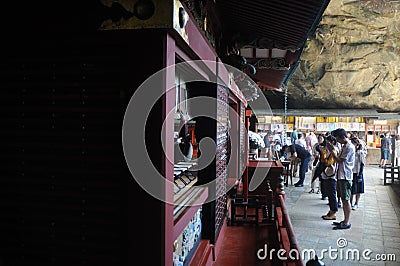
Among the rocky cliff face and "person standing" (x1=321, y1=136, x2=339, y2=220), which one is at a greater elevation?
the rocky cliff face

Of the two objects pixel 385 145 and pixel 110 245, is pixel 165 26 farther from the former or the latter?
pixel 385 145

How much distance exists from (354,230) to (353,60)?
1479cm

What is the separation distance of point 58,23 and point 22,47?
11.5 inches

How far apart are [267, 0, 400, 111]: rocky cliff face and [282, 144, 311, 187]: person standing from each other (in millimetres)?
7830

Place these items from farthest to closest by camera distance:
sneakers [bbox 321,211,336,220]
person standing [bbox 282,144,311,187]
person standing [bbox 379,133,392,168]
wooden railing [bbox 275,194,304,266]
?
person standing [bbox 379,133,392,168] < person standing [bbox 282,144,311,187] < sneakers [bbox 321,211,336,220] < wooden railing [bbox 275,194,304,266]

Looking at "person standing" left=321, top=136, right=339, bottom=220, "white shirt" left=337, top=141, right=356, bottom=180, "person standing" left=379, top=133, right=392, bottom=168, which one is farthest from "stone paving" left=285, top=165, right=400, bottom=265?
"person standing" left=379, top=133, right=392, bottom=168

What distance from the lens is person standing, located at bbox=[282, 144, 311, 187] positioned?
42.1 feet

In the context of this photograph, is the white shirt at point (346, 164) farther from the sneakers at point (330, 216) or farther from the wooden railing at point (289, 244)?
the wooden railing at point (289, 244)

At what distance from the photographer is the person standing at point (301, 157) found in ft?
42.1

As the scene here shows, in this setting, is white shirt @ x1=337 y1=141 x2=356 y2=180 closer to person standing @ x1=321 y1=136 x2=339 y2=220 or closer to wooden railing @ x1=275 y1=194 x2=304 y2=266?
person standing @ x1=321 y1=136 x2=339 y2=220

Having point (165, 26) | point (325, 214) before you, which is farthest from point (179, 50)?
point (325, 214)

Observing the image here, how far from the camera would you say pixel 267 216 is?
601 centimetres

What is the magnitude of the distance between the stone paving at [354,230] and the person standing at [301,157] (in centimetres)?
141

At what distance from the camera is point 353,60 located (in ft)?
64.4
